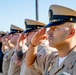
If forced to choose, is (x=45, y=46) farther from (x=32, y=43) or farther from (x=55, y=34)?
(x=55, y=34)

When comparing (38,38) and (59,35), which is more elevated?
(59,35)

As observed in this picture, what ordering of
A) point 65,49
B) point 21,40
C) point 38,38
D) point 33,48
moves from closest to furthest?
point 65,49, point 38,38, point 33,48, point 21,40

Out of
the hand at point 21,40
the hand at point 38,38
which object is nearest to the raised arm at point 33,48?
the hand at point 38,38

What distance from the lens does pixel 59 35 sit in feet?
9.11

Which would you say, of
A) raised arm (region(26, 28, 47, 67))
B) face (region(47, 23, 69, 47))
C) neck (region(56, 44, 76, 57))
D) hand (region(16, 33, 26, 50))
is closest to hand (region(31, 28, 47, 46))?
raised arm (region(26, 28, 47, 67))

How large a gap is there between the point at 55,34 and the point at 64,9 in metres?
0.33

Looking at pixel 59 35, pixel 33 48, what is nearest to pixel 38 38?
pixel 33 48

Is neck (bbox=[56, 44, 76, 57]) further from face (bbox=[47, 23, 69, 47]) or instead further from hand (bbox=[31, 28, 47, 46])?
hand (bbox=[31, 28, 47, 46])

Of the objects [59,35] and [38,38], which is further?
[38,38]

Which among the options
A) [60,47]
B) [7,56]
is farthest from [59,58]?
[7,56]

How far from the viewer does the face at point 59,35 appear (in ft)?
9.04

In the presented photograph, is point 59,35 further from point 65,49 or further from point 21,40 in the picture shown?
point 21,40

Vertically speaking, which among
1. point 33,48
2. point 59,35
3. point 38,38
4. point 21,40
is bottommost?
point 21,40

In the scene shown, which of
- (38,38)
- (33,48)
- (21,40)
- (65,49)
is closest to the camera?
(65,49)
